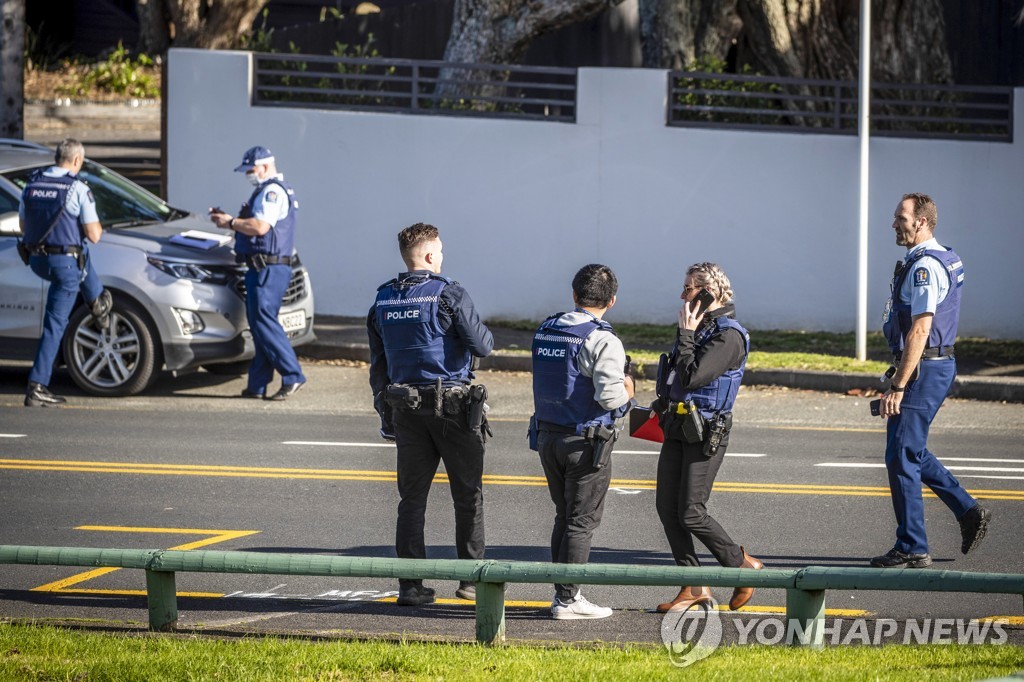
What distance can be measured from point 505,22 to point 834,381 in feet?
21.8

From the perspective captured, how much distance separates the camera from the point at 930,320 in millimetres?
7109

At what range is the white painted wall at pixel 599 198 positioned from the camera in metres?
15.3

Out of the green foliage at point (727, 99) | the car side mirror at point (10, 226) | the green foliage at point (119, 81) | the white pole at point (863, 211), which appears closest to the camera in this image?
the car side mirror at point (10, 226)

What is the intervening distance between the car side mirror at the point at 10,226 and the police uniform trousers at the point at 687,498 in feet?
23.8

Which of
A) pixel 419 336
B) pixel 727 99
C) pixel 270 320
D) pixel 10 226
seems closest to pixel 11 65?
pixel 10 226

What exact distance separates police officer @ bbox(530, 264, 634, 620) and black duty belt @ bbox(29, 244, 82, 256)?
6.07 meters

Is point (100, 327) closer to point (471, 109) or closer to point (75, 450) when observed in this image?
point (75, 450)

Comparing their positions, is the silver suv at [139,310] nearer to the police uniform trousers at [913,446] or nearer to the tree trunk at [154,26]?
the police uniform trousers at [913,446]

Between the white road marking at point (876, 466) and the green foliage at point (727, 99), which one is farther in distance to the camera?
the green foliage at point (727, 99)

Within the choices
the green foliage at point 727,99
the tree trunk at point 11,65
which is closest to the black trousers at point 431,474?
the green foliage at point 727,99

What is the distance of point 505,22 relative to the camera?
56.6 ft

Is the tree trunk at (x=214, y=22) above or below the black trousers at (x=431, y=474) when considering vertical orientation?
above

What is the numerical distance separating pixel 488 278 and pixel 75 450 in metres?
6.46

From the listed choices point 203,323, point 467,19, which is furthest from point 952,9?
point 203,323
